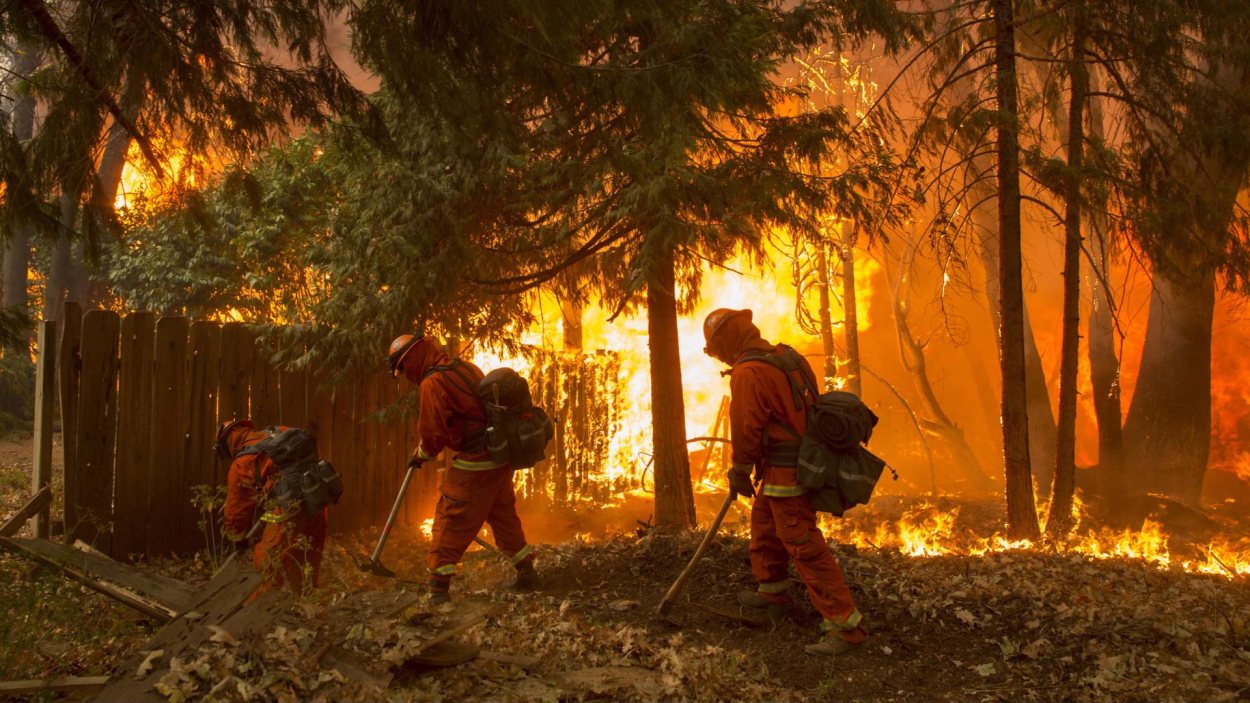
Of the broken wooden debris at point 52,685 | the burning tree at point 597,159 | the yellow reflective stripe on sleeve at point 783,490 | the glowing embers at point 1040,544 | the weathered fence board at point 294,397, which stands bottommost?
the glowing embers at point 1040,544

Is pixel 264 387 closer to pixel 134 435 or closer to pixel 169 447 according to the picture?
pixel 169 447

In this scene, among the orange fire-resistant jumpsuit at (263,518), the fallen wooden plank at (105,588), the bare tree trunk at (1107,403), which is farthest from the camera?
the bare tree trunk at (1107,403)

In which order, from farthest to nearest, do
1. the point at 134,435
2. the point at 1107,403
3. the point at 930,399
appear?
the point at 930,399 → the point at 1107,403 → the point at 134,435

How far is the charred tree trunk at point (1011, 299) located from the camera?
318 inches

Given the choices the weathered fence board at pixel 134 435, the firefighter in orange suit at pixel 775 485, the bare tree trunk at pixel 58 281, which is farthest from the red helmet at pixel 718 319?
the bare tree trunk at pixel 58 281

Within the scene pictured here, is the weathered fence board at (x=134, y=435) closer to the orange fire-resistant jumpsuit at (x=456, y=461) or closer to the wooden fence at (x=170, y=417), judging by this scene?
the wooden fence at (x=170, y=417)

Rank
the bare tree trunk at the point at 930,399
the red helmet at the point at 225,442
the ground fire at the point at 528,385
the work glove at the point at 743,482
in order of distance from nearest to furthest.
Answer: the ground fire at the point at 528,385 < the work glove at the point at 743,482 < the red helmet at the point at 225,442 < the bare tree trunk at the point at 930,399

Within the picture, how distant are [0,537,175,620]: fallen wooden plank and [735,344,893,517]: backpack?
3.56 m

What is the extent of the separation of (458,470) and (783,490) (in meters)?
2.55

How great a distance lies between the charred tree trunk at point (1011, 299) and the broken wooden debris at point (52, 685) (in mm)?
7387

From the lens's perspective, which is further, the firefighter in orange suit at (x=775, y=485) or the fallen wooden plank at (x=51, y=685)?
the firefighter in orange suit at (x=775, y=485)

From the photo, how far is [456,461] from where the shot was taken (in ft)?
21.2

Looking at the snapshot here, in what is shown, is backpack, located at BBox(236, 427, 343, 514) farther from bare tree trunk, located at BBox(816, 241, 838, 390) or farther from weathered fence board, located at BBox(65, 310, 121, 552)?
bare tree trunk, located at BBox(816, 241, 838, 390)

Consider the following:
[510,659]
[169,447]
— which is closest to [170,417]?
[169,447]
